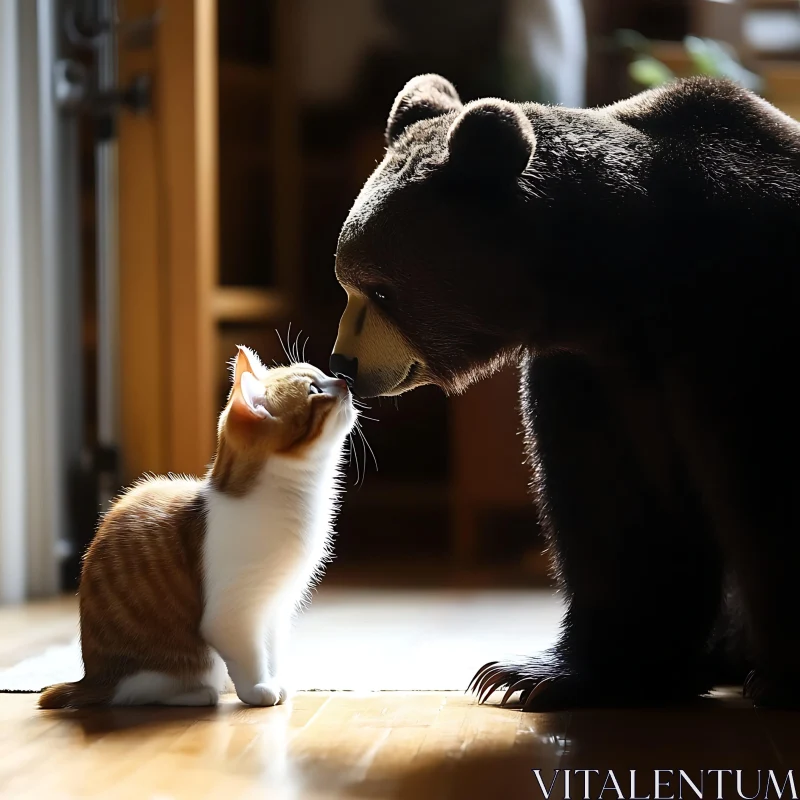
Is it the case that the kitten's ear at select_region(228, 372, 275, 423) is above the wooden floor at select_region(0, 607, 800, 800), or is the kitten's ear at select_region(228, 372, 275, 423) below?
above

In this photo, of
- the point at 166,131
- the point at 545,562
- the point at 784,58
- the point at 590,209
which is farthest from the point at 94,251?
the point at 784,58

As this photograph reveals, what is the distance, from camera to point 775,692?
3.53 ft

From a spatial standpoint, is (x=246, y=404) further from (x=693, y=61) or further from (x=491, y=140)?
(x=693, y=61)

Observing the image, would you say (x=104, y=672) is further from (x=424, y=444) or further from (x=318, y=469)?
(x=424, y=444)

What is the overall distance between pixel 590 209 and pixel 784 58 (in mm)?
1683

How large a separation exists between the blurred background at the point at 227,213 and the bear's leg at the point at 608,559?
0.88m

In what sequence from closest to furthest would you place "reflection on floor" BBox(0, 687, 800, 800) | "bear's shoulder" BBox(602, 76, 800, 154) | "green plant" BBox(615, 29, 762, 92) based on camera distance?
"reflection on floor" BBox(0, 687, 800, 800) < "bear's shoulder" BBox(602, 76, 800, 154) < "green plant" BBox(615, 29, 762, 92)

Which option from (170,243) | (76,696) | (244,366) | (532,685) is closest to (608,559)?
(532,685)

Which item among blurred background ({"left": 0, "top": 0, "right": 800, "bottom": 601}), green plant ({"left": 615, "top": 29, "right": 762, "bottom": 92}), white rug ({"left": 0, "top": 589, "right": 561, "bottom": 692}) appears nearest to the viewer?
white rug ({"left": 0, "top": 589, "right": 561, "bottom": 692})

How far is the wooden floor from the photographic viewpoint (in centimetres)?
88

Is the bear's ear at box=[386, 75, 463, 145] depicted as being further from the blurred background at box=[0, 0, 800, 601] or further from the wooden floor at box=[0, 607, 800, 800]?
the blurred background at box=[0, 0, 800, 601]

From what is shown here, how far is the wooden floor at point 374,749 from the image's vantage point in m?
0.88

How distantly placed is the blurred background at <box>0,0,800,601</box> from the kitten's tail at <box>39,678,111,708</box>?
84cm

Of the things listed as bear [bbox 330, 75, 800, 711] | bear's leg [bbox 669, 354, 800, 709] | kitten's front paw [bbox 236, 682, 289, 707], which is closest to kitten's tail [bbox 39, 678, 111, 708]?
kitten's front paw [bbox 236, 682, 289, 707]
